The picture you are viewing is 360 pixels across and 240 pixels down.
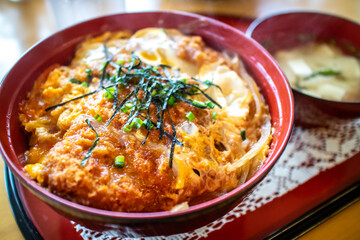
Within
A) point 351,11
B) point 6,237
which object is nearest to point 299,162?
point 6,237

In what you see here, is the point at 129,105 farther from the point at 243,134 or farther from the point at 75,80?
the point at 243,134

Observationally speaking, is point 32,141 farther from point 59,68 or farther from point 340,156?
point 340,156

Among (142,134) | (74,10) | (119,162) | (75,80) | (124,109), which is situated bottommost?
(119,162)

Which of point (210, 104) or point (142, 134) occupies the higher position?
point (210, 104)

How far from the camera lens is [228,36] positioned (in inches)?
89.0

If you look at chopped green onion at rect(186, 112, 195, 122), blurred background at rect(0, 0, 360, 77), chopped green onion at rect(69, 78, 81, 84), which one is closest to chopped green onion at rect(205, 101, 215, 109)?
chopped green onion at rect(186, 112, 195, 122)

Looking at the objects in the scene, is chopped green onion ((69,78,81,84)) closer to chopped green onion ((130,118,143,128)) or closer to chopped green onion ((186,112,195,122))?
chopped green onion ((130,118,143,128))

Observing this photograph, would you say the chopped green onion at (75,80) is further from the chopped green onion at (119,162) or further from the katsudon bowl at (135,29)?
the chopped green onion at (119,162)

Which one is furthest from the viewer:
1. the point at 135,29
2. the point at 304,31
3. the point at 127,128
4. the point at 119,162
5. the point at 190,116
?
the point at 304,31

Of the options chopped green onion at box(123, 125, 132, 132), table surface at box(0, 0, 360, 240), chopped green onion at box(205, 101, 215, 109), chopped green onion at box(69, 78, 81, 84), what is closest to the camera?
chopped green onion at box(123, 125, 132, 132)

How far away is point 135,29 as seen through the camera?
2.43 m

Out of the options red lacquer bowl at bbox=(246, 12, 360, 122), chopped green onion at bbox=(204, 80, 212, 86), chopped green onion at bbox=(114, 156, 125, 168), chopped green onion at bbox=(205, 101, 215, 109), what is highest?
red lacquer bowl at bbox=(246, 12, 360, 122)

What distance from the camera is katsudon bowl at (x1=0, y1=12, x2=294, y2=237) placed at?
126 centimetres

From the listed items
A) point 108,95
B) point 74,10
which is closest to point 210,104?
point 108,95
